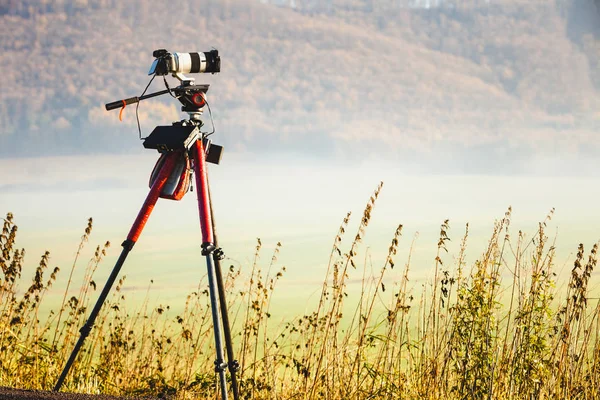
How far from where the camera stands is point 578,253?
16.0 feet

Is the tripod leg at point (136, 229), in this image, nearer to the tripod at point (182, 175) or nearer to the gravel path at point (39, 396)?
the tripod at point (182, 175)

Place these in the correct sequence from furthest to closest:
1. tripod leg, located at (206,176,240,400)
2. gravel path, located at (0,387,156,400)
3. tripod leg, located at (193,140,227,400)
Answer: gravel path, located at (0,387,156,400), tripod leg, located at (206,176,240,400), tripod leg, located at (193,140,227,400)

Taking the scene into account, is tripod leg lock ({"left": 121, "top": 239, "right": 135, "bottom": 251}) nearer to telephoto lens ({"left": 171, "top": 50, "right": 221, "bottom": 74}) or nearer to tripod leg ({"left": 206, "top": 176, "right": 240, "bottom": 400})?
tripod leg ({"left": 206, "top": 176, "right": 240, "bottom": 400})

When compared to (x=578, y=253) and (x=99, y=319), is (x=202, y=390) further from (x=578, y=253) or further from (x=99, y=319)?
(x=578, y=253)

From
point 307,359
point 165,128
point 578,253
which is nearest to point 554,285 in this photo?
point 578,253

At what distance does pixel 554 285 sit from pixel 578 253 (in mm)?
294

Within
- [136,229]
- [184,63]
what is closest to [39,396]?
[136,229]

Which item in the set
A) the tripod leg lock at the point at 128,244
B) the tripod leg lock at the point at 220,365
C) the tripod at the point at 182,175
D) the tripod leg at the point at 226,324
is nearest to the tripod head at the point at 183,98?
the tripod at the point at 182,175

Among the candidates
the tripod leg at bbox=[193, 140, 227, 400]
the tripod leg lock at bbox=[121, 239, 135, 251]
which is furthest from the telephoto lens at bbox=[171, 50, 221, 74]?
the tripod leg lock at bbox=[121, 239, 135, 251]

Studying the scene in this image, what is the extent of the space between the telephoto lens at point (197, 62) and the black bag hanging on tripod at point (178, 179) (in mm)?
616

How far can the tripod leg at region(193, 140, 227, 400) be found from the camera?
4328 millimetres

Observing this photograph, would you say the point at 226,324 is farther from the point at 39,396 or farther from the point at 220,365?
the point at 39,396

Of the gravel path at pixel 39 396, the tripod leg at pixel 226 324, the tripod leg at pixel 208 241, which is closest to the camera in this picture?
the tripod leg at pixel 208 241

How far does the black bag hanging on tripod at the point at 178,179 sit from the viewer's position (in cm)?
474
